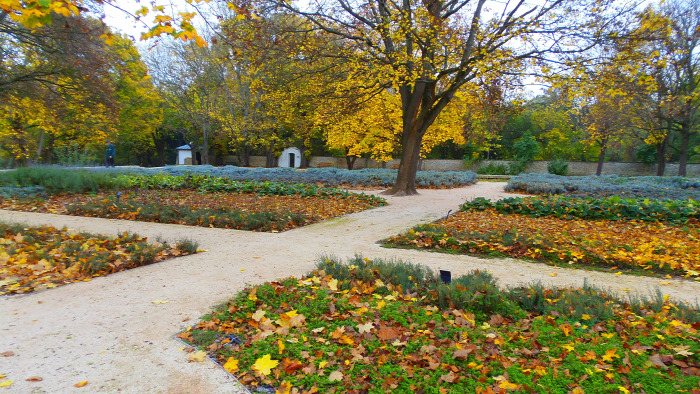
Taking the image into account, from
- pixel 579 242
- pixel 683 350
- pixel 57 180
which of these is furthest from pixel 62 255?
pixel 57 180

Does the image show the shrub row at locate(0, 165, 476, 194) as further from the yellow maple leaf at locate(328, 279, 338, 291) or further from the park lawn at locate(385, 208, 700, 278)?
the yellow maple leaf at locate(328, 279, 338, 291)

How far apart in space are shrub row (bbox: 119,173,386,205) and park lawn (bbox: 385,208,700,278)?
4.52 meters

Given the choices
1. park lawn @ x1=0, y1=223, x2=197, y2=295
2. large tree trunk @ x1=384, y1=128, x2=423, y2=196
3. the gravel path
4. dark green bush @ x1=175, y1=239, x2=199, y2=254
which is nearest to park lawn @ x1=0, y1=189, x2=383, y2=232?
the gravel path

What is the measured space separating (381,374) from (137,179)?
12987 millimetres

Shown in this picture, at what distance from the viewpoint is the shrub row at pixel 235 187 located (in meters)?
11.5

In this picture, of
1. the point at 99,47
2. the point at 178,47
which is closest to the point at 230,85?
the point at 178,47

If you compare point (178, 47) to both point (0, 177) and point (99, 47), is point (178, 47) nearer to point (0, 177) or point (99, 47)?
point (99, 47)

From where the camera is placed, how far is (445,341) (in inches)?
106

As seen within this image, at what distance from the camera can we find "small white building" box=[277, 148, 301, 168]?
133ft

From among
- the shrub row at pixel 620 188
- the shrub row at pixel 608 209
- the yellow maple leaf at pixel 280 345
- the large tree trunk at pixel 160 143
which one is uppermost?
the large tree trunk at pixel 160 143

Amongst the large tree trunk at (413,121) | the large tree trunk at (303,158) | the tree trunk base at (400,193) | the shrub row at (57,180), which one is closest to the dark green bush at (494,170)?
the large tree trunk at (303,158)

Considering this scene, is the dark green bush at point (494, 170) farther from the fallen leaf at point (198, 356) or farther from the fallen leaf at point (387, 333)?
the fallen leaf at point (198, 356)

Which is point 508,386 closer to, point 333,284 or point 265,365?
point 265,365

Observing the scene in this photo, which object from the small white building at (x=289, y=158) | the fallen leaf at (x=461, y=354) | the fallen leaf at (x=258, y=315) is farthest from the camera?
the small white building at (x=289, y=158)
